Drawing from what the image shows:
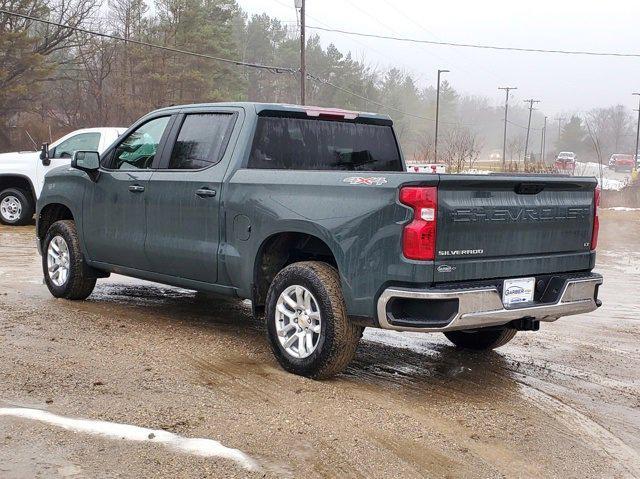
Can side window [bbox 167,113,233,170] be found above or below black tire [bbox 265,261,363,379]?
above

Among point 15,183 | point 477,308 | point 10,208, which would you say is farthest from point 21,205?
point 477,308

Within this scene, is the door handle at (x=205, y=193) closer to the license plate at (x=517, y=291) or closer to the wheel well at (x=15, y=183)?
the license plate at (x=517, y=291)

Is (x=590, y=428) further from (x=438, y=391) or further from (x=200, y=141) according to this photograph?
(x=200, y=141)

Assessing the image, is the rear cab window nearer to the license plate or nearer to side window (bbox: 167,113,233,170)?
side window (bbox: 167,113,233,170)

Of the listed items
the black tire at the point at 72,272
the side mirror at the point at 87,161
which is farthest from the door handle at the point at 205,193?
the black tire at the point at 72,272

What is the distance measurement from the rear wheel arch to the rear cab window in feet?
2.13

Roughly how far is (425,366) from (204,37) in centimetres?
4442

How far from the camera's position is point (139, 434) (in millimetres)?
3934

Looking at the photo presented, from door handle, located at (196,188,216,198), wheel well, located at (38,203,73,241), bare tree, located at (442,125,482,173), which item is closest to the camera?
door handle, located at (196,188,216,198)

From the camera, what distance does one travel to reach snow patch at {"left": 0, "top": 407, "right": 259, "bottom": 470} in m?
3.71

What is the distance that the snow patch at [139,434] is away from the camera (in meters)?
3.71

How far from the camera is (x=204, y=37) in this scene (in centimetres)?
4716

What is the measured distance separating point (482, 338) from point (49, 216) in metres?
4.52

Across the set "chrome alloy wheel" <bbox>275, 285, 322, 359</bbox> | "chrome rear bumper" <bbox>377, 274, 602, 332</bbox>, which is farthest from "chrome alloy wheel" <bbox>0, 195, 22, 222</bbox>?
"chrome rear bumper" <bbox>377, 274, 602, 332</bbox>
